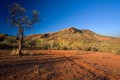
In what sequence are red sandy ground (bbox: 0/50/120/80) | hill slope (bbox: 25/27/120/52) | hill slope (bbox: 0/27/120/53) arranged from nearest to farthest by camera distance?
red sandy ground (bbox: 0/50/120/80) → hill slope (bbox: 0/27/120/53) → hill slope (bbox: 25/27/120/52)

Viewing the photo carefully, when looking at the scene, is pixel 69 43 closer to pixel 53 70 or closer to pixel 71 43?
pixel 71 43

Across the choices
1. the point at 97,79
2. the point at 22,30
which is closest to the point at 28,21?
the point at 22,30

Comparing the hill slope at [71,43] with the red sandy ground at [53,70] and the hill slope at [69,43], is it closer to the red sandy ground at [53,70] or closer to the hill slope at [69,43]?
the hill slope at [69,43]

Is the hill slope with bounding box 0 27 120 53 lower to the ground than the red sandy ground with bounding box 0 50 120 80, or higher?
higher

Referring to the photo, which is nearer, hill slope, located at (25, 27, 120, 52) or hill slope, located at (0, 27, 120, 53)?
Answer: hill slope, located at (0, 27, 120, 53)

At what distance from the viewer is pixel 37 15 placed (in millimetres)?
17609

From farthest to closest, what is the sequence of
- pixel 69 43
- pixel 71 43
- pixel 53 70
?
pixel 71 43
pixel 69 43
pixel 53 70

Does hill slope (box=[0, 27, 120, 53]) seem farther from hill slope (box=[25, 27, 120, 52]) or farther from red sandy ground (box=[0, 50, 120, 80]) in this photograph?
red sandy ground (box=[0, 50, 120, 80])

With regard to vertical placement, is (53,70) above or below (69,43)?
below

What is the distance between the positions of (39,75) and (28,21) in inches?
410

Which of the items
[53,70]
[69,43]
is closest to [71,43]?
[69,43]

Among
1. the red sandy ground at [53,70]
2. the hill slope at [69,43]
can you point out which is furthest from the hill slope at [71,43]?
the red sandy ground at [53,70]

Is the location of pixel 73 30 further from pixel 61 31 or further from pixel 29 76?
pixel 29 76

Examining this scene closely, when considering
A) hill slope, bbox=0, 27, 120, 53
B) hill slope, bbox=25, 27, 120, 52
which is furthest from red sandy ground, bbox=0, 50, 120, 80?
hill slope, bbox=25, 27, 120, 52
